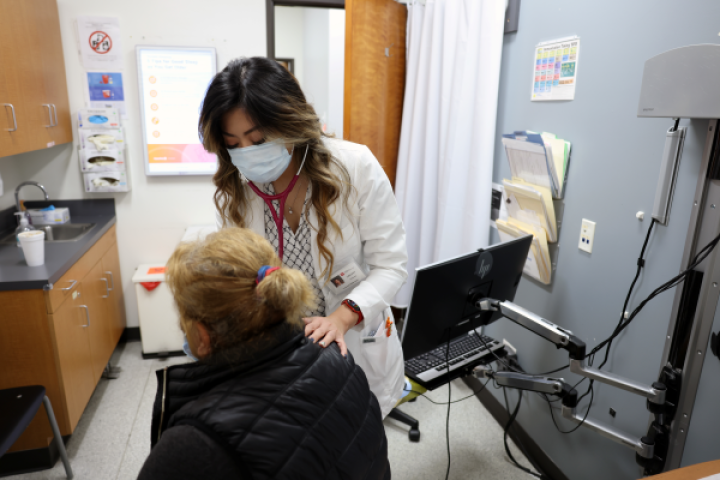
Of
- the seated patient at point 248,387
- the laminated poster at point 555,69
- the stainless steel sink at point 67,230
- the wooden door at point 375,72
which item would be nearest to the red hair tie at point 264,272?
the seated patient at point 248,387

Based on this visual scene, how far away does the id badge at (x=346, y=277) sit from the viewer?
54.1 inches

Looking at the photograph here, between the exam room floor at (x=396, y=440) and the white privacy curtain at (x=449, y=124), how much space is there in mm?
836

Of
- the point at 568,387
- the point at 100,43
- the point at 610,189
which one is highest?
the point at 100,43

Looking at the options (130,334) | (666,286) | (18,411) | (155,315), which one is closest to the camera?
(666,286)

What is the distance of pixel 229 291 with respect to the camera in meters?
0.83

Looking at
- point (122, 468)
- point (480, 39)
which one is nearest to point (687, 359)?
point (480, 39)

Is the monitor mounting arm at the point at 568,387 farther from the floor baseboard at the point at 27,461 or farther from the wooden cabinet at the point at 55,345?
the floor baseboard at the point at 27,461

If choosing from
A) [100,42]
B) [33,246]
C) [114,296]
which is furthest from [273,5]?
[114,296]

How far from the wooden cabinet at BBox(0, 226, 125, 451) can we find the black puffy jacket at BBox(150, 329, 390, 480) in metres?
1.39

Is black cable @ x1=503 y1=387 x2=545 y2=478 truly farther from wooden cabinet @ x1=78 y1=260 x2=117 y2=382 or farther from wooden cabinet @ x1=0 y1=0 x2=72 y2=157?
wooden cabinet @ x1=0 y1=0 x2=72 y2=157

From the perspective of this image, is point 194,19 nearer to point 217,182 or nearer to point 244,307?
point 217,182

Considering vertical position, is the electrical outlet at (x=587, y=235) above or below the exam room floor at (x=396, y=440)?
above

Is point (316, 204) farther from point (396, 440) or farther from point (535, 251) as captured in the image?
point (396, 440)

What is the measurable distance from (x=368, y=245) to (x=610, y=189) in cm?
Answer: 84
